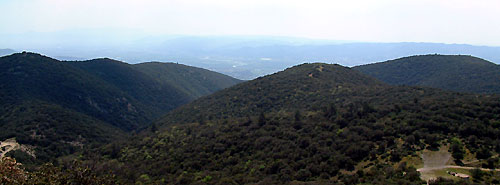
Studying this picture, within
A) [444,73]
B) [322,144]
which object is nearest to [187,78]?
[444,73]

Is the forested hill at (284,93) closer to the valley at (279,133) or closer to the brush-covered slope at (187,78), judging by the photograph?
the valley at (279,133)

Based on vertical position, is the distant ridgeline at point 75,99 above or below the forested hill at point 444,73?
below

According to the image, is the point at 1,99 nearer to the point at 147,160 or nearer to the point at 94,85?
the point at 94,85

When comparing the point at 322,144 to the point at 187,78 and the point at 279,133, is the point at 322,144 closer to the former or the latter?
the point at 279,133

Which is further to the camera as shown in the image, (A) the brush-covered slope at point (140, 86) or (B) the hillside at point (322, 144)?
(A) the brush-covered slope at point (140, 86)

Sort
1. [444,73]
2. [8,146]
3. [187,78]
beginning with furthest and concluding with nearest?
[187,78], [444,73], [8,146]

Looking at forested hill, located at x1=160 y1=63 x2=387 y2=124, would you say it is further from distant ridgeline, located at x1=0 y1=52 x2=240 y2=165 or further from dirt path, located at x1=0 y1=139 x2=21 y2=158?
dirt path, located at x1=0 y1=139 x2=21 y2=158

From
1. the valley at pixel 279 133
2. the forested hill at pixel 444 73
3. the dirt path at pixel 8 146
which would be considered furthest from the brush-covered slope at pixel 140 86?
the forested hill at pixel 444 73
